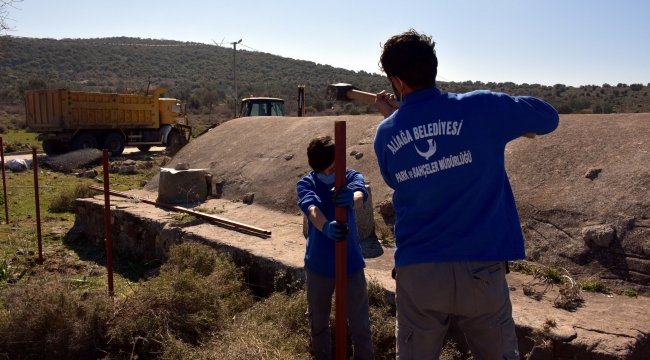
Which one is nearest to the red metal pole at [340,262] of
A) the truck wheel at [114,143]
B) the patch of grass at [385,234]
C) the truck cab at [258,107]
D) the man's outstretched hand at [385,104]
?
the man's outstretched hand at [385,104]

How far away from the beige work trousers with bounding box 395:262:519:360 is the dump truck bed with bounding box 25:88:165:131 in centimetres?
1857


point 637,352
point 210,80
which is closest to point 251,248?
point 637,352

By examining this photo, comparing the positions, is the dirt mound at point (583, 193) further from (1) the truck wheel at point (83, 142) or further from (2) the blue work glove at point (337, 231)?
(1) the truck wheel at point (83, 142)

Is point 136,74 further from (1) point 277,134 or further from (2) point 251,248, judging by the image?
(2) point 251,248

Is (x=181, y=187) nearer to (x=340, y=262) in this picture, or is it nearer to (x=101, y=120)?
(x=340, y=262)

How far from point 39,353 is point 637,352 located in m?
4.12

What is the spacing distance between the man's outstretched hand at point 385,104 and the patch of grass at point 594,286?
2.59 m

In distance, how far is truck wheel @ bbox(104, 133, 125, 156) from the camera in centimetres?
1945

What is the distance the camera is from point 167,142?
21609 mm

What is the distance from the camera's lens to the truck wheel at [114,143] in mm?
19453

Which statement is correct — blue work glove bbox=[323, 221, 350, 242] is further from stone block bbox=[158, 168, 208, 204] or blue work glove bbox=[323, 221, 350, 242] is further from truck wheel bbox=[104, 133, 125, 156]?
truck wheel bbox=[104, 133, 125, 156]

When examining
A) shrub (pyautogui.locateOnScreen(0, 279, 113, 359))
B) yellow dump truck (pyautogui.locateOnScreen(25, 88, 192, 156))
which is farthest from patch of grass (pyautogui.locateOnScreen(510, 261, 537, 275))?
yellow dump truck (pyautogui.locateOnScreen(25, 88, 192, 156))

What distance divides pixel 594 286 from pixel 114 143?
18.5 meters

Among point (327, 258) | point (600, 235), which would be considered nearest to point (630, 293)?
point (600, 235)
